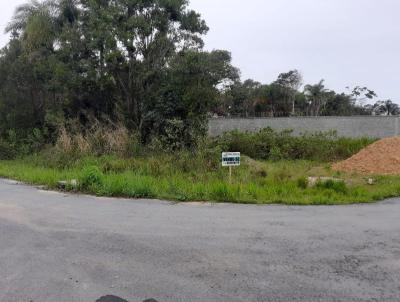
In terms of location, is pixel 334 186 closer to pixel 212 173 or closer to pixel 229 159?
pixel 229 159

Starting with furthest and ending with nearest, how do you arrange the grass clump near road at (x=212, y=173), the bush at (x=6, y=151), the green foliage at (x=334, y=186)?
the bush at (x=6, y=151), the green foliage at (x=334, y=186), the grass clump near road at (x=212, y=173)

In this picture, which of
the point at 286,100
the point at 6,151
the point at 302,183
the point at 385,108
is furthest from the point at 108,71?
the point at 385,108

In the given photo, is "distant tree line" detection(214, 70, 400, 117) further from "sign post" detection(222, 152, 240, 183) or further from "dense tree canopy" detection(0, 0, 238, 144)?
"sign post" detection(222, 152, 240, 183)

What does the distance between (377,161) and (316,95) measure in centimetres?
3246

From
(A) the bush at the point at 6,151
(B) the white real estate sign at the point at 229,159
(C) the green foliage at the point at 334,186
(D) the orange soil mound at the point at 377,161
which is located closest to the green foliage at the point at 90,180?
(B) the white real estate sign at the point at 229,159

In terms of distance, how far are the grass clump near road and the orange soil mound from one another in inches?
40.7

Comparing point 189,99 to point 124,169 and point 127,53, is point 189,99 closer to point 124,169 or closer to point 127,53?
point 127,53

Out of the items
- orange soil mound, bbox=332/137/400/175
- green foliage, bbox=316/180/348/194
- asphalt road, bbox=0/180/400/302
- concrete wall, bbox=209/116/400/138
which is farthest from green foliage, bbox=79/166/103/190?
concrete wall, bbox=209/116/400/138

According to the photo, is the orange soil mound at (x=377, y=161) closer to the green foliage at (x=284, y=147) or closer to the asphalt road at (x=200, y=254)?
the green foliage at (x=284, y=147)

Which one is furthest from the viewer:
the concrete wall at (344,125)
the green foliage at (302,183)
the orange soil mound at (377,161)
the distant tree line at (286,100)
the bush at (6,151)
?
the distant tree line at (286,100)

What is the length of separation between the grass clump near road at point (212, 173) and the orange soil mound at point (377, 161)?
3.39ft

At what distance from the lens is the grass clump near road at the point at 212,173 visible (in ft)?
31.8

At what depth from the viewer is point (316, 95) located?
46062mm

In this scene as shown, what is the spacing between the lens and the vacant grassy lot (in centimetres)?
950
